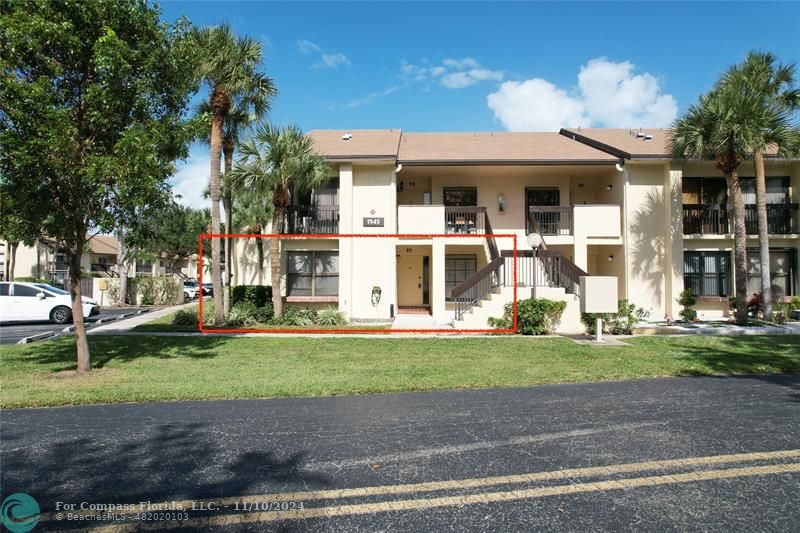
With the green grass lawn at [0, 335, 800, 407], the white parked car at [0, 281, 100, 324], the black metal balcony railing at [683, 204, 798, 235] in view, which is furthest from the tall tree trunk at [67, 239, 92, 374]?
the black metal balcony railing at [683, 204, 798, 235]

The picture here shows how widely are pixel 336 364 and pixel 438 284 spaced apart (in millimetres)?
7783

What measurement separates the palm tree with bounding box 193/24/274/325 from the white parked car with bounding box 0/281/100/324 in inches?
257

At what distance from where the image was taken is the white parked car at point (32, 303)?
1706cm

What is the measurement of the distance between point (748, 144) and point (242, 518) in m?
17.3

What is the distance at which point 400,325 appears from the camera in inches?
620

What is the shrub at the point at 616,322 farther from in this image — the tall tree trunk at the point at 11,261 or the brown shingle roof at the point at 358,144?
the tall tree trunk at the point at 11,261

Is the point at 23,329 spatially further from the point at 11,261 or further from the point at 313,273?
the point at 11,261

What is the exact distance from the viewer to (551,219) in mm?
18781

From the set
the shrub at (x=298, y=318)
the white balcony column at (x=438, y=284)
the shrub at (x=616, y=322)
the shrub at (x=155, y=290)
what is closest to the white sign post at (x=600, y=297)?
the shrub at (x=616, y=322)

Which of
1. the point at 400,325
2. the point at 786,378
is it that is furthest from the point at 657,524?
the point at 400,325

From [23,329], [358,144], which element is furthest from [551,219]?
[23,329]

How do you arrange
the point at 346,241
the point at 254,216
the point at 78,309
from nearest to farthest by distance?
the point at 78,309
the point at 346,241
the point at 254,216

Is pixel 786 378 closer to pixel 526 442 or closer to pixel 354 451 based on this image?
pixel 526 442

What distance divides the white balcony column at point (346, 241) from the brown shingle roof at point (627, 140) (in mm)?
10583
